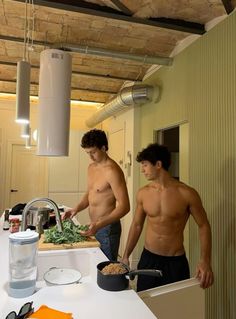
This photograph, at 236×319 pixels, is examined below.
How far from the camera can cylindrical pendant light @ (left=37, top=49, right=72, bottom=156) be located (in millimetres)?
1677

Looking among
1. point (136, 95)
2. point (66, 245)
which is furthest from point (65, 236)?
point (136, 95)

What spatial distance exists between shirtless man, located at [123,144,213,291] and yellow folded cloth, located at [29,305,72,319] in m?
1.02

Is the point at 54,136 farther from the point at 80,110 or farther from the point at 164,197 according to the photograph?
the point at 80,110

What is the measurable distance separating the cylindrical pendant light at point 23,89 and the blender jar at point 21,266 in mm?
1119

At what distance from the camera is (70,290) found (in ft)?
3.87

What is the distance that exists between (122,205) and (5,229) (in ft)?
3.48

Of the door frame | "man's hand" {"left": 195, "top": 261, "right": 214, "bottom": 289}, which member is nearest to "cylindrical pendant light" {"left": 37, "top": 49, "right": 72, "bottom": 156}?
"man's hand" {"left": 195, "top": 261, "right": 214, "bottom": 289}

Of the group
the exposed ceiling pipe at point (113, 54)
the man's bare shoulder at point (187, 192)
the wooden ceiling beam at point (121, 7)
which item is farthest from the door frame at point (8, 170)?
the man's bare shoulder at point (187, 192)

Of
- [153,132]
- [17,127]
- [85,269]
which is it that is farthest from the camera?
[17,127]

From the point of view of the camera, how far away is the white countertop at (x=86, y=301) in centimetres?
100

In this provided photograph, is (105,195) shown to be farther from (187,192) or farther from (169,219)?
(187,192)

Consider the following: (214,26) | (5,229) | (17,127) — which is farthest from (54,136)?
A: (17,127)

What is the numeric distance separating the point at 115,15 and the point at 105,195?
5.22 ft

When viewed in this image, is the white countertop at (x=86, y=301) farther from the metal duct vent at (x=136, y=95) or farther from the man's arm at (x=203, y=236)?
the metal duct vent at (x=136, y=95)
